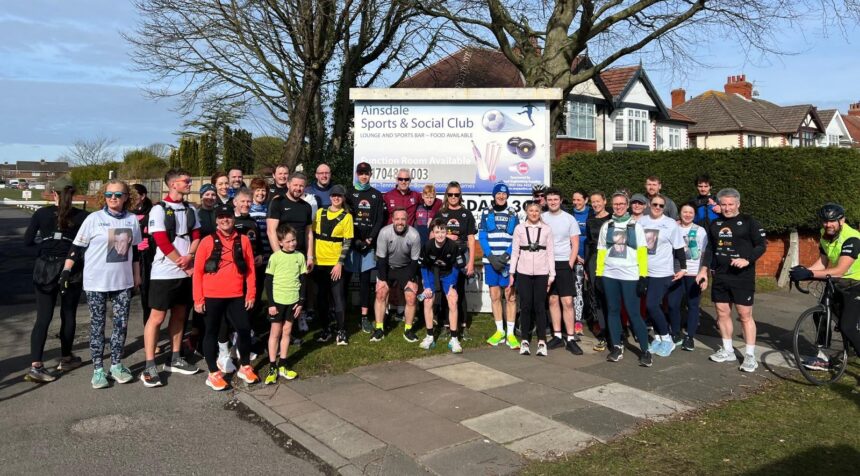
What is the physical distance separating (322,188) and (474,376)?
10.3 feet

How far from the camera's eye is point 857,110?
70.6 metres

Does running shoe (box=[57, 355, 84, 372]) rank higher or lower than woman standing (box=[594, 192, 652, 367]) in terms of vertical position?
lower

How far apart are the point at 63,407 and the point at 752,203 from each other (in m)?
13.0

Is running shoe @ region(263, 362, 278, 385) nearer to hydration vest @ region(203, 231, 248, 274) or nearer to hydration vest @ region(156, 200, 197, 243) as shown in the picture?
hydration vest @ region(203, 231, 248, 274)

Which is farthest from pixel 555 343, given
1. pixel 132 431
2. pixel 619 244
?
pixel 132 431

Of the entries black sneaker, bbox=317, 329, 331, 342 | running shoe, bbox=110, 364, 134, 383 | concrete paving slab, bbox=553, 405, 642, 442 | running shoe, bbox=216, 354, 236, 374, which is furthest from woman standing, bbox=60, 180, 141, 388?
concrete paving slab, bbox=553, 405, 642, 442

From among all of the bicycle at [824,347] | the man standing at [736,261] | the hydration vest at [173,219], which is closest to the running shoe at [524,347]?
the man standing at [736,261]

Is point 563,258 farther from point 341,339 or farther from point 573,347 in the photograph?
point 341,339

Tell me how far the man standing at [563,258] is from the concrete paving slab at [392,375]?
1.48m

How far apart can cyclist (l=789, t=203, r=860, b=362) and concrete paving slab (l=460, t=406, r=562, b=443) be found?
305cm

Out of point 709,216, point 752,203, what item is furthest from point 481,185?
point 752,203

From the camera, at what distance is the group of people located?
5648 millimetres

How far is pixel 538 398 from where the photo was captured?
5.29 metres

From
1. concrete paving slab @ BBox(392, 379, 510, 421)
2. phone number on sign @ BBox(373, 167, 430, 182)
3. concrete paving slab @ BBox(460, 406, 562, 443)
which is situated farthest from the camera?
phone number on sign @ BBox(373, 167, 430, 182)
